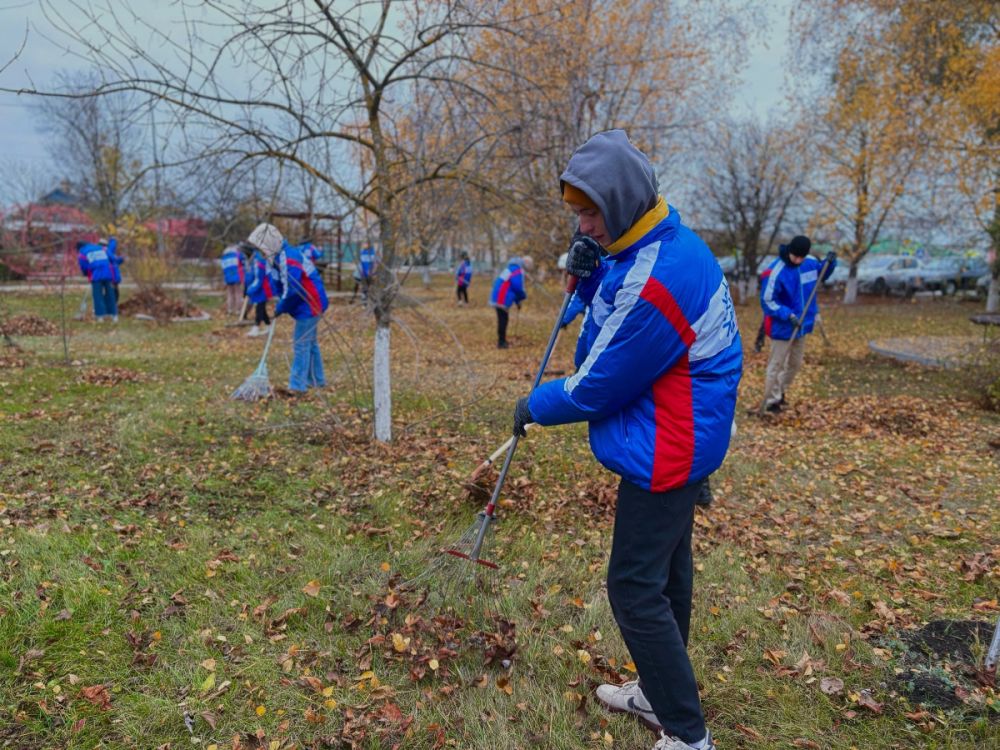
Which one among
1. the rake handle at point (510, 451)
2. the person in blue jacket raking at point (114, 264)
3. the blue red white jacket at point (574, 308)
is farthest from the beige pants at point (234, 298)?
the blue red white jacket at point (574, 308)

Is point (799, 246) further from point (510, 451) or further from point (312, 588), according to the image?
point (312, 588)

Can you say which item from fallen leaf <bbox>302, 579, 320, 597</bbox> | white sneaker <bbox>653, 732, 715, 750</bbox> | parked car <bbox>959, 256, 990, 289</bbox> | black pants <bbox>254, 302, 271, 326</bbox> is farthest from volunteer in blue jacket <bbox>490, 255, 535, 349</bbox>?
parked car <bbox>959, 256, 990, 289</bbox>

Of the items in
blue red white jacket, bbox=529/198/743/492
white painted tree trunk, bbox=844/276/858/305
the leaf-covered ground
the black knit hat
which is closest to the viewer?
blue red white jacket, bbox=529/198/743/492

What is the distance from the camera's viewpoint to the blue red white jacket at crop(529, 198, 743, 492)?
1.97 metres

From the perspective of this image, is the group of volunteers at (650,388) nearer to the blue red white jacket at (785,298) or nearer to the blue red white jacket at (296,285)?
the blue red white jacket at (296,285)

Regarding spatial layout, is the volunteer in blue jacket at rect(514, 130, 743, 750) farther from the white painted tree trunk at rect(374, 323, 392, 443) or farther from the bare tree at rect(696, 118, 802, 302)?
the bare tree at rect(696, 118, 802, 302)

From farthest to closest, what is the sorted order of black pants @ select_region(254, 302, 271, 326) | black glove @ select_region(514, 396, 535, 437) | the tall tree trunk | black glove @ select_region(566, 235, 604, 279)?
the tall tree trunk < black pants @ select_region(254, 302, 271, 326) < black glove @ select_region(566, 235, 604, 279) < black glove @ select_region(514, 396, 535, 437)

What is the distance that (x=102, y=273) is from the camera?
1470cm

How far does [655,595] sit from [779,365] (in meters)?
6.04

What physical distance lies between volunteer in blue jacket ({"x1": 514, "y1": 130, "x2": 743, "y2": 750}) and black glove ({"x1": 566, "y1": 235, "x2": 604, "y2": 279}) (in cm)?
44

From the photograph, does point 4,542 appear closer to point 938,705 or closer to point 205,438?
point 205,438

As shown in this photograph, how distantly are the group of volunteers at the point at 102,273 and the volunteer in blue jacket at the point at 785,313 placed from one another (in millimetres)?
13476

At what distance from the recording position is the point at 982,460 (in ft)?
19.5

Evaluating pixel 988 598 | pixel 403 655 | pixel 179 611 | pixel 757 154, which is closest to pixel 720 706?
pixel 403 655
